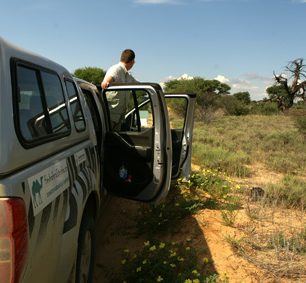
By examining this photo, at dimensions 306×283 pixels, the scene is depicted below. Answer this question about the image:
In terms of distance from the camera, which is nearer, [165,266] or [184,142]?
[165,266]

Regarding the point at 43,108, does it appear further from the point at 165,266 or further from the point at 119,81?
the point at 119,81

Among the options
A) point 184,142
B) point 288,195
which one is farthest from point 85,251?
point 288,195

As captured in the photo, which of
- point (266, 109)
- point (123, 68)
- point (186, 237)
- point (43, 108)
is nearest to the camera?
point (43, 108)

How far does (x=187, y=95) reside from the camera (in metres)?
5.80

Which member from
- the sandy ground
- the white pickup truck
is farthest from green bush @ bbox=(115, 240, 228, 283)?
the white pickup truck

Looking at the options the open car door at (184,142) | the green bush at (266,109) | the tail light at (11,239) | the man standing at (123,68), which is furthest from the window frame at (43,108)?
the green bush at (266,109)

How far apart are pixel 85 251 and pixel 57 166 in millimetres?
1094

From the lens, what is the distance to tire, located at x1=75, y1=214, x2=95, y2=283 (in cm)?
321

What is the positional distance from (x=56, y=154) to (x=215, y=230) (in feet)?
8.96

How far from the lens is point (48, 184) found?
247 centimetres

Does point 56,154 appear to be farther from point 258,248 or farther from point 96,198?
point 258,248

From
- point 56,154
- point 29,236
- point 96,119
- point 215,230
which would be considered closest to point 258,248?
point 215,230

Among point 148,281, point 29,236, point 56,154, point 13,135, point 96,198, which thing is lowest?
point 148,281

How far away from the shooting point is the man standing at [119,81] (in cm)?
570
